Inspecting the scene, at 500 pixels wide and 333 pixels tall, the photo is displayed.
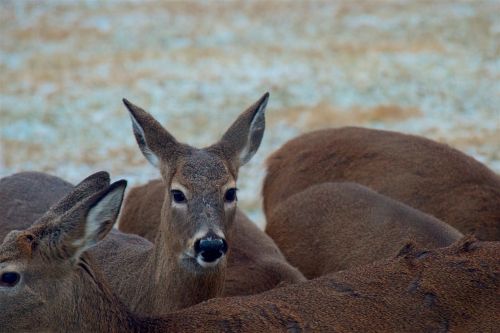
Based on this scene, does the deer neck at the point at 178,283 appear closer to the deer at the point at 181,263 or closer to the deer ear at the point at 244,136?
the deer at the point at 181,263

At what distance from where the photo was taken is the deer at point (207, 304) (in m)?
5.16

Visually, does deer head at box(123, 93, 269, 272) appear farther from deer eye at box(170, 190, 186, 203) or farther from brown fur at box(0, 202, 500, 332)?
brown fur at box(0, 202, 500, 332)

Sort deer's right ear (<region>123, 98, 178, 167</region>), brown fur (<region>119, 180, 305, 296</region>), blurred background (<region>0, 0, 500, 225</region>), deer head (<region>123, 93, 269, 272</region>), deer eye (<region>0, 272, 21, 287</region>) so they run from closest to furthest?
deer eye (<region>0, 272, 21, 287</region>), deer head (<region>123, 93, 269, 272</region>), deer's right ear (<region>123, 98, 178, 167</region>), brown fur (<region>119, 180, 305, 296</region>), blurred background (<region>0, 0, 500, 225</region>)

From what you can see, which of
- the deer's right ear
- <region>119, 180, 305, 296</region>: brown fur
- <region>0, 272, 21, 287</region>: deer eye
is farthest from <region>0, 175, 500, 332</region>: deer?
<region>119, 180, 305, 296</region>: brown fur

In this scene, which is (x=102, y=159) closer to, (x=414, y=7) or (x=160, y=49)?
(x=160, y=49)

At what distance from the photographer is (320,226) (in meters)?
8.59

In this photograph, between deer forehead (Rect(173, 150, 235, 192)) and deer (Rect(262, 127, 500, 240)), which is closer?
deer forehead (Rect(173, 150, 235, 192))

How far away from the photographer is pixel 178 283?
673cm

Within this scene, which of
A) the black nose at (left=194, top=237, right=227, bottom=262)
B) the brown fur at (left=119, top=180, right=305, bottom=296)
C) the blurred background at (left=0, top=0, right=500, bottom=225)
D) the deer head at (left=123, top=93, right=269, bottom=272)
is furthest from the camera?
the blurred background at (left=0, top=0, right=500, bottom=225)

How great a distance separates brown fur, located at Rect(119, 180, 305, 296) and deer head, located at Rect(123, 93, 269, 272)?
0.87 meters

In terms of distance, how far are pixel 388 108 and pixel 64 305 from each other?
39.8 ft

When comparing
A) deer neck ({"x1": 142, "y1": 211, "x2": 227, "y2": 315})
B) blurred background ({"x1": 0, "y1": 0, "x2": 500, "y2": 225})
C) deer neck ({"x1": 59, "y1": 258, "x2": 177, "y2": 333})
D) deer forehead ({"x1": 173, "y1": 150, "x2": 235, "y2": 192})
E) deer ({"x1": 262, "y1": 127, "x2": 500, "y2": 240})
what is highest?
blurred background ({"x1": 0, "y1": 0, "x2": 500, "y2": 225})

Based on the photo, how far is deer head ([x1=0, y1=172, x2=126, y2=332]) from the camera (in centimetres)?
510

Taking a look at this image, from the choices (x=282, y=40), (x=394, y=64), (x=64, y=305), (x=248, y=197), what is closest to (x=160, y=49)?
(x=282, y=40)
